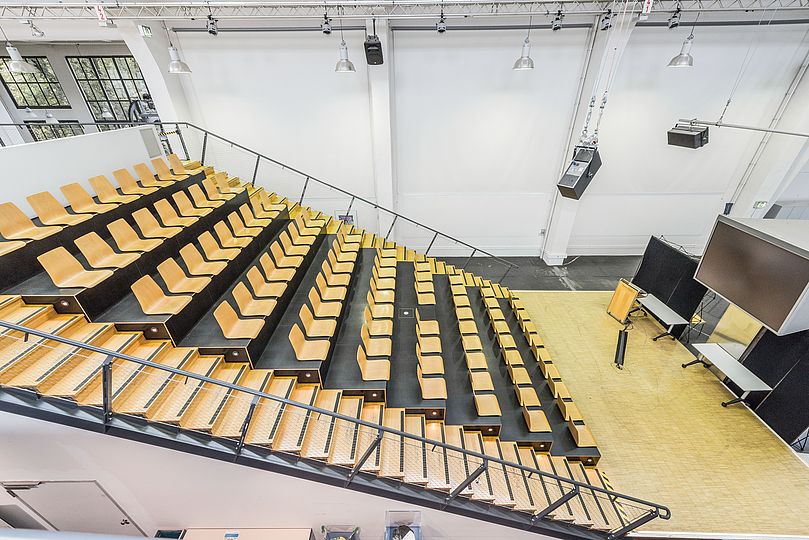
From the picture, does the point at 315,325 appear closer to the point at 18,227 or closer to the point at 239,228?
the point at 239,228

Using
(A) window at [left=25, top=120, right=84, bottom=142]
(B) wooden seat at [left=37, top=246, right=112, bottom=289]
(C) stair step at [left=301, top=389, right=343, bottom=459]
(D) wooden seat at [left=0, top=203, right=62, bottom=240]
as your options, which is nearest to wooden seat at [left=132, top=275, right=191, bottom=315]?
(B) wooden seat at [left=37, top=246, right=112, bottom=289]

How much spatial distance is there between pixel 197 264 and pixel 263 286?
0.87 m

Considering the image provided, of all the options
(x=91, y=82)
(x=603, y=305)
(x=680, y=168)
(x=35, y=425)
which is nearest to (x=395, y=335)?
(x=35, y=425)

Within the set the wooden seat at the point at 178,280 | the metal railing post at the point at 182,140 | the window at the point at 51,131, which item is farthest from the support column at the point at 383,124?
the window at the point at 51,131

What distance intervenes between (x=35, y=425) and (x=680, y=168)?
35.9 ft

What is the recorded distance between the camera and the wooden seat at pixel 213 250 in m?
4.59

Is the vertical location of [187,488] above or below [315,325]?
below

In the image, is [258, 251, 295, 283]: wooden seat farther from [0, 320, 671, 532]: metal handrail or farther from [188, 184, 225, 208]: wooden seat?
[0, 320, 671, 532]: metal handrail

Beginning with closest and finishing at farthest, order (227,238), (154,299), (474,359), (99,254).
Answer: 1. (154,299)
2. (99,254)
3. (474,359)
4. (227,238)

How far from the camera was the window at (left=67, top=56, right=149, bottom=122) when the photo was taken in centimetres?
837

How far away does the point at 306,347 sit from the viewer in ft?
12.8

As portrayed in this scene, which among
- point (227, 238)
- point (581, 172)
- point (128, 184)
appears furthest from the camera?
point (581, 172)

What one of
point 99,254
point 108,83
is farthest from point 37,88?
point 99,254

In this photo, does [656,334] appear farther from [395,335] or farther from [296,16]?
[296,16]
